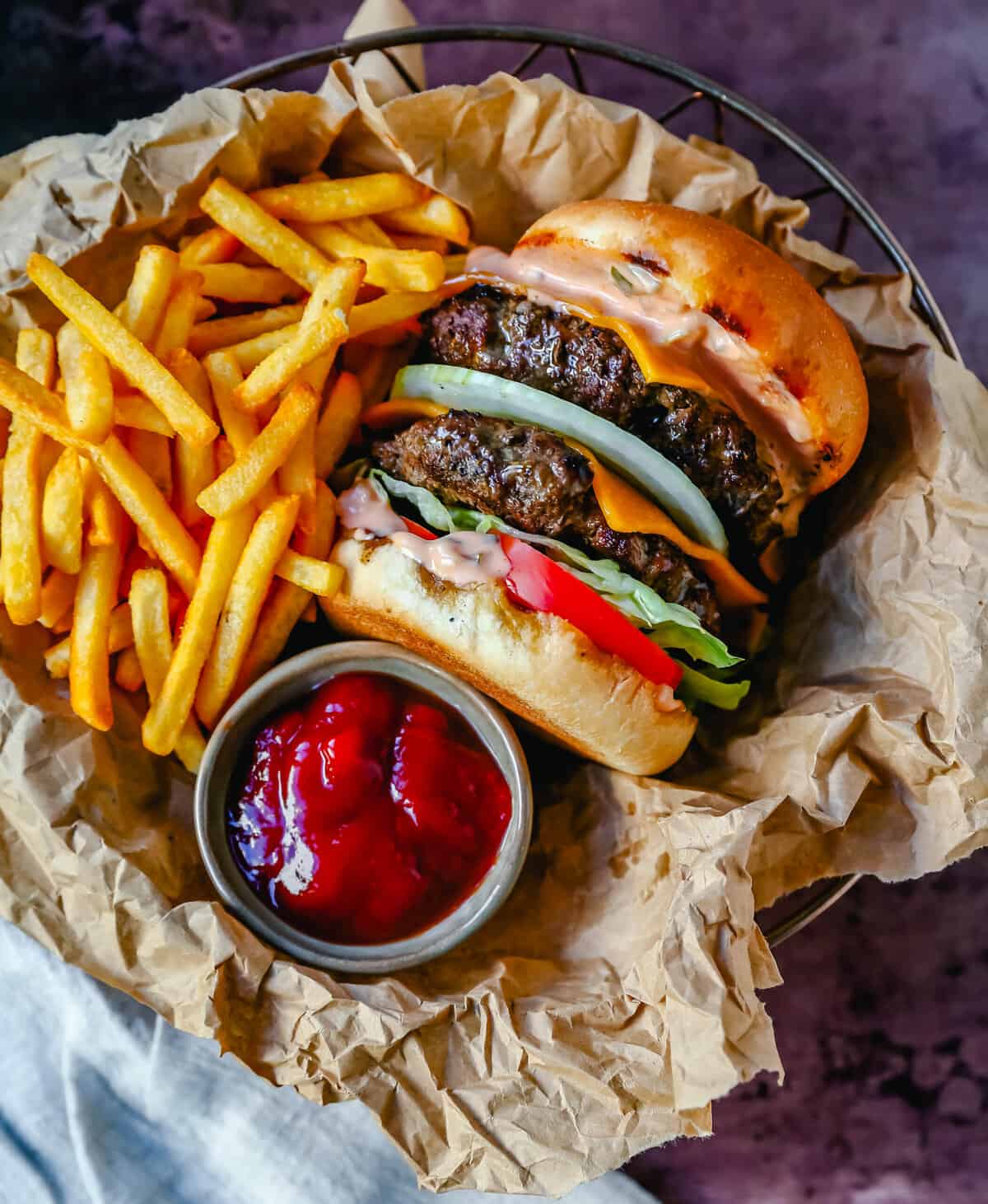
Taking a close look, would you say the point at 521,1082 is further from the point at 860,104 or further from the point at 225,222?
the point at 860,104

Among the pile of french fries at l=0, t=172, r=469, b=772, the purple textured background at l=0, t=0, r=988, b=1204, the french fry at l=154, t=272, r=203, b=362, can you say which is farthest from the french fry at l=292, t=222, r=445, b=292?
the purple textured background at l=0, t=0, r=988, b=1204

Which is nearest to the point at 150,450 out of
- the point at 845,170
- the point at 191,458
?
the point at 191,458

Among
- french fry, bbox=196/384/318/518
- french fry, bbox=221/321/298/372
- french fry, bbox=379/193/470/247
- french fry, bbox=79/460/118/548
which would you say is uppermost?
french fry, bbox=379/193/470/247

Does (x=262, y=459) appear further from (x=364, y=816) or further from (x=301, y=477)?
(x=364, y=816)

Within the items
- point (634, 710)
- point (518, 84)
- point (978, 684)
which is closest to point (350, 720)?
point (634, 710)

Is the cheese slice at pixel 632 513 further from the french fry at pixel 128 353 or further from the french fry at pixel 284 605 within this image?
the french fry at pixel 128 353

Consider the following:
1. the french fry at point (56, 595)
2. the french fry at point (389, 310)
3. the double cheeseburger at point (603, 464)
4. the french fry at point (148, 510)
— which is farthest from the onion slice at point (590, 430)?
the french fry at point (56, 595)

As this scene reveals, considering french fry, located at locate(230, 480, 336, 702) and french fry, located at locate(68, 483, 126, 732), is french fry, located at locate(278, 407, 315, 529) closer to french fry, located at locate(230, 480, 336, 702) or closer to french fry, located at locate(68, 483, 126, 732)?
french fry, located at locate(230, 480, 336, 702)
